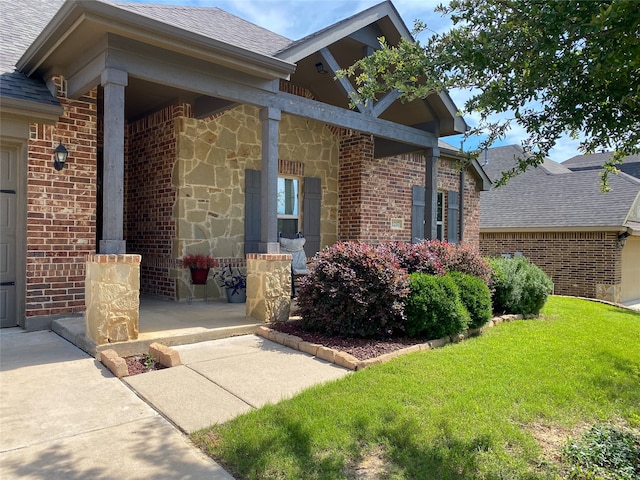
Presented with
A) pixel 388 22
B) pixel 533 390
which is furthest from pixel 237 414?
pixel 388 22

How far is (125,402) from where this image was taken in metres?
3.67

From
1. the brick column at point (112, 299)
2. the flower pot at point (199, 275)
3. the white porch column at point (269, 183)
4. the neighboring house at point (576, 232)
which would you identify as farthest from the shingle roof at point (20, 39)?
the neighboring house at point (576, 232)

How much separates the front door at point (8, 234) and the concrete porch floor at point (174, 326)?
2.46ft

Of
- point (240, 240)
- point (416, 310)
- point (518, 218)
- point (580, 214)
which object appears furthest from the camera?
point (518, 218)

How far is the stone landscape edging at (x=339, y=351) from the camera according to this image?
15.2 feet

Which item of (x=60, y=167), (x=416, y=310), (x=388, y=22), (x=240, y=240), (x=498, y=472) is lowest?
(x=498, y=472)

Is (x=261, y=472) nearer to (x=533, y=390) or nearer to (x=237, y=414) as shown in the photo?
(x=237, y=414)

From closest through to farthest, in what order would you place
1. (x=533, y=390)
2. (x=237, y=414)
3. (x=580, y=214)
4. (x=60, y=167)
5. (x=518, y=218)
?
1. (x=237, y=414)
2. (x=533, y=390)
3. (x=60, y=167)
4. (x=580, y=214)
5. (x=518, y=218)

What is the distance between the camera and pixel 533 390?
4164mm

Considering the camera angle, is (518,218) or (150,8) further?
(518,218)

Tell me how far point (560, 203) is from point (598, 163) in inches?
472

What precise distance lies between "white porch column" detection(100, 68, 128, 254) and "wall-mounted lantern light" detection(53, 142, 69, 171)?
1.58 metres

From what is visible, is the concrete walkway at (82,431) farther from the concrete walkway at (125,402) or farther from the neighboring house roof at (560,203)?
the neighboring house roof at (560,203)

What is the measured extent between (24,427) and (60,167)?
12.7 feet
